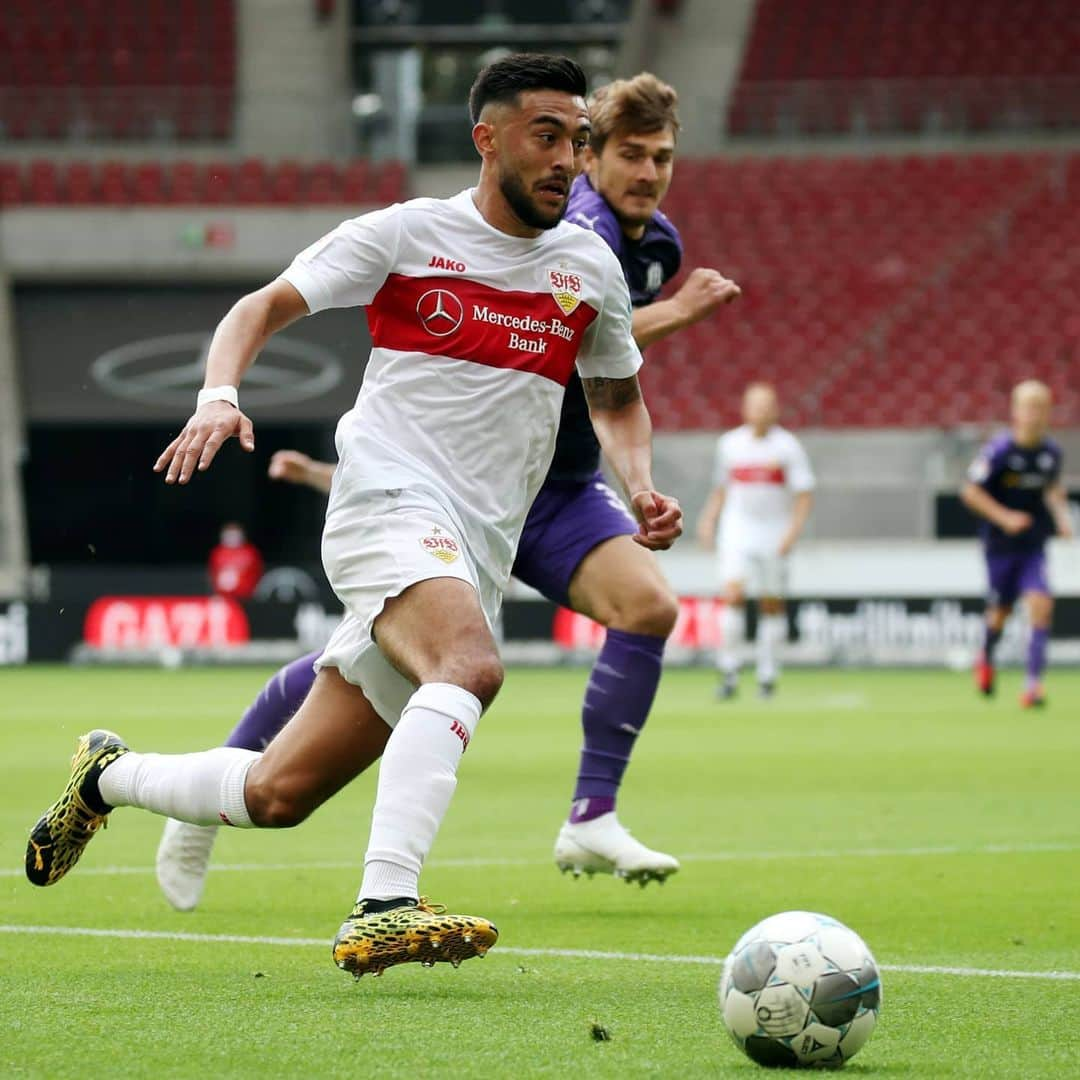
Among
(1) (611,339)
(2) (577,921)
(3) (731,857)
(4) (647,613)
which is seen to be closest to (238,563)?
(3) (731,857)

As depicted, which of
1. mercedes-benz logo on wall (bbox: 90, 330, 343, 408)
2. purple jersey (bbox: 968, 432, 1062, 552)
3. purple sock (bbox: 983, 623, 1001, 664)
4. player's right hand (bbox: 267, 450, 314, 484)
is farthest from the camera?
mercedes-benz logo on wall (bbox: 90, 330, 343, 408)

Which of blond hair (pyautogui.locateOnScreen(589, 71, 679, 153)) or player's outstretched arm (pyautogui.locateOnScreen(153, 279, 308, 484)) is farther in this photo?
blond hair (pyautogui.locateOnScreen(589, 71, 679, 153))

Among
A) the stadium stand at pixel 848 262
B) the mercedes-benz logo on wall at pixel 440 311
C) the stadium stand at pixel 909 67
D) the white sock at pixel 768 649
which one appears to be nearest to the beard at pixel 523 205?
the mercedes-benz logo on wall at pixel 440 311

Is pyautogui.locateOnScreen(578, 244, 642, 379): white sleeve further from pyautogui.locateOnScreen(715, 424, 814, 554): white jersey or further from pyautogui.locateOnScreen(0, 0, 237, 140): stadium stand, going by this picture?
pyautogui.locateOnScreen(0, 0, 237, 140): stadium stand

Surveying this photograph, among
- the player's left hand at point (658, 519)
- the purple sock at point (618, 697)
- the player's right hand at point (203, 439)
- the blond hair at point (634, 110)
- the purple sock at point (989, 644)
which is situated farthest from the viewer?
the purple sock at point (989, 644)

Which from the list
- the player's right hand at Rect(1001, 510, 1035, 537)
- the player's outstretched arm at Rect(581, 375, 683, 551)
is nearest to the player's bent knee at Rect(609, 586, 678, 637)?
the player's outstretched arm at Rect(581, 375, 683, 551)

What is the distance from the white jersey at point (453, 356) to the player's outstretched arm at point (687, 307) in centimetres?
108

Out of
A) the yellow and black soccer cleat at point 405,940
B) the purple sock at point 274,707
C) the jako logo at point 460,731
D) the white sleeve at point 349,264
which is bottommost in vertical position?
the purple sock at point 274,707

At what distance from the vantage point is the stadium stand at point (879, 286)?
26.2 metres

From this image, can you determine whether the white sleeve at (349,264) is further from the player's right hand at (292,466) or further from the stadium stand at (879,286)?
the stadium stand at (879,286)

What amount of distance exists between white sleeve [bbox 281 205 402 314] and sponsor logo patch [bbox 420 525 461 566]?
0.56m

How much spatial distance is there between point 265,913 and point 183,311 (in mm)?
23449

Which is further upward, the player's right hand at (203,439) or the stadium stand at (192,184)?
the player's right hand at (203,439)

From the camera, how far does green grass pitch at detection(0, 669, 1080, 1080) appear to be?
370 centimetres
